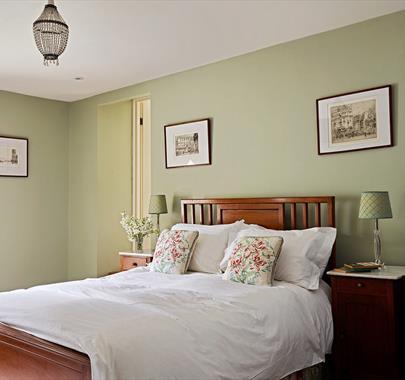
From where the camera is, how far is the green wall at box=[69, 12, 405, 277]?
140 inches

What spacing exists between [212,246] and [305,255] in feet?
2.76

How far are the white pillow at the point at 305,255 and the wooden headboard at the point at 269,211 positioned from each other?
6.5 inches

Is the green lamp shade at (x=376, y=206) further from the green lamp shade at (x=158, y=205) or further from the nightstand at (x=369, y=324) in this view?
the green lamp shade at (x=158, y=205)

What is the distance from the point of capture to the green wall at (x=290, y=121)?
11.6 ft

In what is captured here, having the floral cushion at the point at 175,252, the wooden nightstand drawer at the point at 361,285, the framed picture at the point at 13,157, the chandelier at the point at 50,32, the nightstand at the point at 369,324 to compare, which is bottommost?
the nightstand at the point at 369,324

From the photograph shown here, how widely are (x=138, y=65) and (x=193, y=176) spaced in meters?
1.20

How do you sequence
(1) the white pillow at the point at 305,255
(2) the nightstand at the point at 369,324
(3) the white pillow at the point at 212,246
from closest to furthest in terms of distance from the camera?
(2) the nightstand at the point at 369,324 → (1) the white pillow at the point at 305,255 → (3) the white pillow at the point at 212,246

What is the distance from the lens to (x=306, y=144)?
3.98m

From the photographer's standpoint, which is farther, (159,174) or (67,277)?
(67,277)

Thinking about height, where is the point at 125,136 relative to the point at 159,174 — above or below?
above

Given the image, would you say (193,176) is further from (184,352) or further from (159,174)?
(184,352)

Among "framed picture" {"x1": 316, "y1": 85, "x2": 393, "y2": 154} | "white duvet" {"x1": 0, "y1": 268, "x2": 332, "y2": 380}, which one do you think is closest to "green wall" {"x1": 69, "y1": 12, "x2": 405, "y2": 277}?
"framed picture" {"x1": 316, "y1": 85, "x2": 393, "y2": 154}

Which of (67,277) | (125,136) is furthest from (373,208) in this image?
(67,277)

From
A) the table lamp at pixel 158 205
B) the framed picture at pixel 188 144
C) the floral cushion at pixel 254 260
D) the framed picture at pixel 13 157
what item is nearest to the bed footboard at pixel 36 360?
the floral cushion at pixel 254 260
